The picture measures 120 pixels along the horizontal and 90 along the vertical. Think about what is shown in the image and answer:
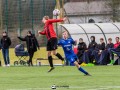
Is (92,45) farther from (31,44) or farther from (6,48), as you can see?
(6,48)

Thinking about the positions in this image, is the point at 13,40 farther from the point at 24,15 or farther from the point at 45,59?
the point at 45,59

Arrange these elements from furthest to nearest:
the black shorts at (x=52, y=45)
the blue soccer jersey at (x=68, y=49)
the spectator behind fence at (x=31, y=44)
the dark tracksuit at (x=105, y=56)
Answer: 1. the spectator behind fence at (x=31, y=44)
2. the dark tracksuit at (x=105, y=56)
3. the black shorts at (x=52, y=45)
4. the blue soccer jersey at (x=68, y=49)

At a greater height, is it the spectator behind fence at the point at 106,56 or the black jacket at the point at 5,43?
the black jacket at the point at 5,43

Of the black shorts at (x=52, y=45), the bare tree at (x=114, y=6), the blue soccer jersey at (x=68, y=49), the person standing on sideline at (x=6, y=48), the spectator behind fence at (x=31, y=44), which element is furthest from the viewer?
the bare tree at (x=114, y=6)

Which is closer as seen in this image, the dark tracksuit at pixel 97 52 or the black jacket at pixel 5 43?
the dark tracksuit at pixel 97 52

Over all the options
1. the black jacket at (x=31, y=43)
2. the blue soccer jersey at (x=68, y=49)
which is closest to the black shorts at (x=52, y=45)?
the blue soccer jersey at (x=68, y=49)

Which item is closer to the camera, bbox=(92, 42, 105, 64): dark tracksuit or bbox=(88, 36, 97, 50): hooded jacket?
bbox=(92, 42, 105, 64): dark tracksuit

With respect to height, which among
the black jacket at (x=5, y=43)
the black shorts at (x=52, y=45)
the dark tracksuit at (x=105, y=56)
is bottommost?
the dark tracksuit at (x=105, y=56)

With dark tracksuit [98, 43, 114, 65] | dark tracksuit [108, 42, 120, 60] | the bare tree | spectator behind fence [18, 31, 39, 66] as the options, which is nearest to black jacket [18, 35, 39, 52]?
spectator behind fence [18, 31, 39, 66]

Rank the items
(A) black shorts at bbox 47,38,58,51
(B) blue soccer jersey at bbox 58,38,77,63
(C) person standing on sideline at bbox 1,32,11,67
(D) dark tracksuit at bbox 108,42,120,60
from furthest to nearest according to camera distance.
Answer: (C) person standing on sideline at bbox 1,32,11,67 < (D) dark tracksuit at bbox 108,42,120,60 < (A) black shorts at bbox 47,38,58,51 < (B) blue soccer jersey at bbox 58,38,77,63

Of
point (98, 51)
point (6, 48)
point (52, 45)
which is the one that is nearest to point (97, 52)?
point (98, 51)

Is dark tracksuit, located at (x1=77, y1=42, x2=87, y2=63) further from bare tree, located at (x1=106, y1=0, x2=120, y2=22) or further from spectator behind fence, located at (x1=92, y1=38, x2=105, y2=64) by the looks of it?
bare tree, located at (x1=106, y1=0, x2=120, y2=22)

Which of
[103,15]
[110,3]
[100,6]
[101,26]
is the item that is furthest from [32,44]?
[100,6]

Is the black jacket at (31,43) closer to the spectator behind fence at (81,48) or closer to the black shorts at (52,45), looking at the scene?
the spectator behind fence at (81,48)
